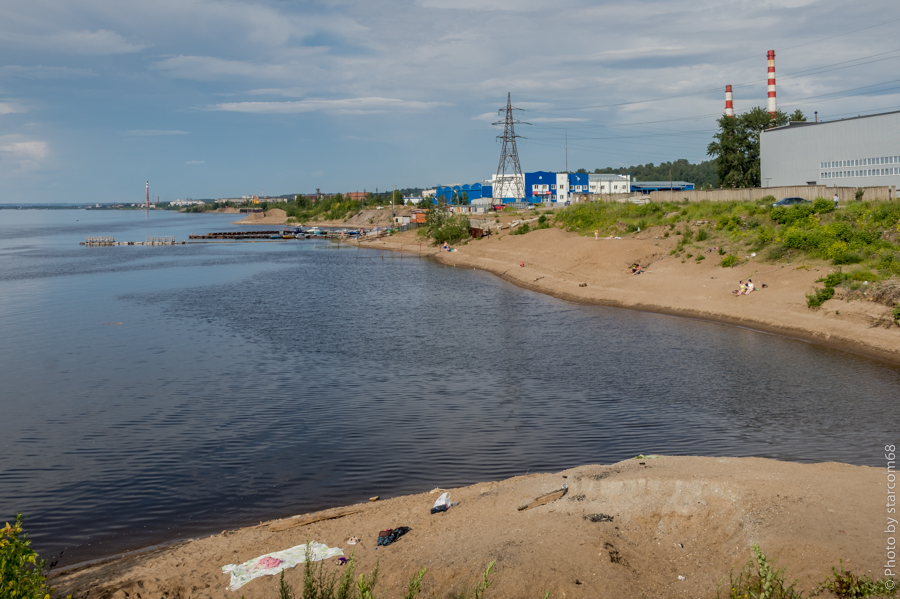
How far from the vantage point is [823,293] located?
107 ft

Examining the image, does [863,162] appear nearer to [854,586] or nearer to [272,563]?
[854,586]

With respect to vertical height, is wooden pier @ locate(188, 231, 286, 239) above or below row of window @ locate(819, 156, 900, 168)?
below

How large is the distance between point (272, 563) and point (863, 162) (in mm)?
66814

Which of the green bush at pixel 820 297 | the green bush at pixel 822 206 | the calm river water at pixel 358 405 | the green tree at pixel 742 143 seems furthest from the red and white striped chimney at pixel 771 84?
the green bush at pixel 820 297

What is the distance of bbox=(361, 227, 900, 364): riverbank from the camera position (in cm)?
2958

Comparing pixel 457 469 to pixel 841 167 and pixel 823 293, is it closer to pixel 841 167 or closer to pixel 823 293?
pixel 823 293

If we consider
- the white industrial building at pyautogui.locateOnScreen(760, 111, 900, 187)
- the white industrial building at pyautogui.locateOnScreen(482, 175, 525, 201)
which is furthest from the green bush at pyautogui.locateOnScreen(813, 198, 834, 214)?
the white industrial building at pyautogui.locateOnScreen(482, 175, 525, 201)

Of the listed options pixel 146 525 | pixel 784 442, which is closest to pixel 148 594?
pixel 146 525

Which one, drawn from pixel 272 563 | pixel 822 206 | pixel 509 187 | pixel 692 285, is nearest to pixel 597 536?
pixel 272 563

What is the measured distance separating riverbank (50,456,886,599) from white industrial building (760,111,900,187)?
56459 millimetres

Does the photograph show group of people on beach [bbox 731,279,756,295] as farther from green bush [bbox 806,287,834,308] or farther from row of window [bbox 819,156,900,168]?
row of window [bbox 819,156,900,168]

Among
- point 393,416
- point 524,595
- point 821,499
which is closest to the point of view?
point 524,595

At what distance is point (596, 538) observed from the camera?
34.5 ft

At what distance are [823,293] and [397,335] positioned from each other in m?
21.3
